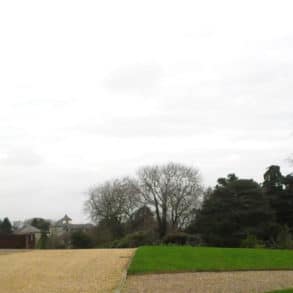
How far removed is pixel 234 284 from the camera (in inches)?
524

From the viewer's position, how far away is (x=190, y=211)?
54250 mm

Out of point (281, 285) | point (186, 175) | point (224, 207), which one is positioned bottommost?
point (281, 285)

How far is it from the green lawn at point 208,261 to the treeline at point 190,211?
9.51m

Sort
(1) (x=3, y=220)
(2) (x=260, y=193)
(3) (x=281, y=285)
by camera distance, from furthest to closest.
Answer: (1) (x=3, y=220), (2) (x=260, y=193), (3) (x=281, y=285)

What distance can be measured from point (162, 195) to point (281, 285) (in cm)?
4284

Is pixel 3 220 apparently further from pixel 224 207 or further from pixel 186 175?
pixel 224 207

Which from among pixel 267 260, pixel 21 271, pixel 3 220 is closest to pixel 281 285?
pixel 267 260

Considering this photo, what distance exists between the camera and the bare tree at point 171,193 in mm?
54875

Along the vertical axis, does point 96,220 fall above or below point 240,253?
above

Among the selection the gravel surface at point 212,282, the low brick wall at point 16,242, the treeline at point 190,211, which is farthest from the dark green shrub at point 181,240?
the gravel surface at point 212,282

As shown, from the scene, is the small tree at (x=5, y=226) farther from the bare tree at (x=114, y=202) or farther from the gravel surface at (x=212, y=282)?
the gravel surface at (x=212, y=282)

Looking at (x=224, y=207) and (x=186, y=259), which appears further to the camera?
(x=224, y=207)

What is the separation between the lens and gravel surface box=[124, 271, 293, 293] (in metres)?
12.4

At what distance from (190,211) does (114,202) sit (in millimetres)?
8369
